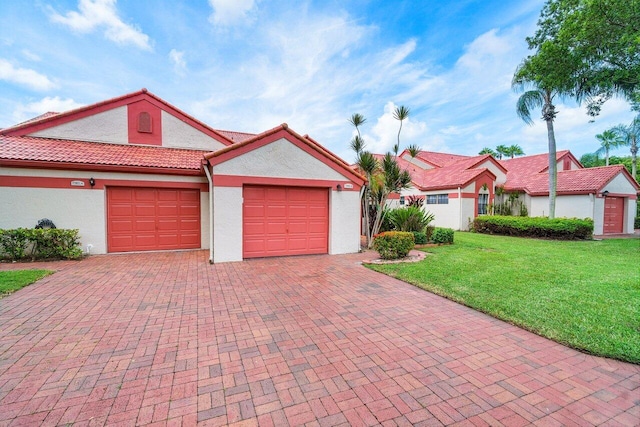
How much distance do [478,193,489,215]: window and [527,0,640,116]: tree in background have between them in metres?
7.44

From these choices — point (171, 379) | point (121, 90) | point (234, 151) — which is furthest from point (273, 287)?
point (121, 90)

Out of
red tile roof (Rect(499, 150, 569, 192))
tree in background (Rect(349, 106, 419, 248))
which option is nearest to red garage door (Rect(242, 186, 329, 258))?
tree in background (Rect(349, 106, 419, 248))

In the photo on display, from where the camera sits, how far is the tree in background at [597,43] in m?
11.2

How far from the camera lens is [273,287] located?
6539 millimetres

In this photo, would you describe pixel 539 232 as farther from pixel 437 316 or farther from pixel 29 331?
pixel 29 331

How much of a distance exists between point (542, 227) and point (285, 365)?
18418 millimetres

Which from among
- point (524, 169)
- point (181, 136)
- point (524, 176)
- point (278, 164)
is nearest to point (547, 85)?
point (524, 176)

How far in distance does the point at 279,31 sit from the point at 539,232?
700 inches

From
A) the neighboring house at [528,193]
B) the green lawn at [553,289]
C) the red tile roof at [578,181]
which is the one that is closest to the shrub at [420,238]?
the green lawn at [553,289]

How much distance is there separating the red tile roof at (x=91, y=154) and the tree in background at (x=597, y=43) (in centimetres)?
1750

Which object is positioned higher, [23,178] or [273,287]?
[23,178]

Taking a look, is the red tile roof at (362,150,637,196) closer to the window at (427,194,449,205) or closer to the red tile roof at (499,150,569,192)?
the red tile roof at (499,150,569,192)

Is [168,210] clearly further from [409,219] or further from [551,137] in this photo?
[551,137]

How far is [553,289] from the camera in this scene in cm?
627
